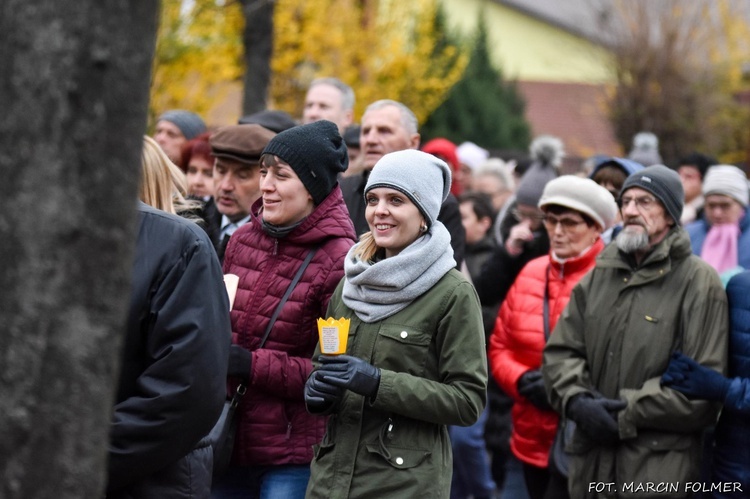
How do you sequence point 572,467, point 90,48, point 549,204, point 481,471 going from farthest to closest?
point 481,471, point 549,204, point 572,467, point 90,48

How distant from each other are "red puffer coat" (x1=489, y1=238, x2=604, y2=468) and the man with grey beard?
0.49m

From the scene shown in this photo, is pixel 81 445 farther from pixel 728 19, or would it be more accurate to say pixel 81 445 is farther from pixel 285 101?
pixel 728 19

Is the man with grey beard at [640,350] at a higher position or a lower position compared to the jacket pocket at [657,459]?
higher

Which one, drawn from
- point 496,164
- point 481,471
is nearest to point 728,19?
point 496,164

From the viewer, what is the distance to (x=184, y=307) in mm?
3328

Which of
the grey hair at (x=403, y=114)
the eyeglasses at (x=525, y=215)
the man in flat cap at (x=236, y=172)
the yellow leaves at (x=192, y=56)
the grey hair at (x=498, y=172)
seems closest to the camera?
the man in flat cap at (x=236, y=172)

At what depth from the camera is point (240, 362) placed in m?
4.43

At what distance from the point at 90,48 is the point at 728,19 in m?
27.0

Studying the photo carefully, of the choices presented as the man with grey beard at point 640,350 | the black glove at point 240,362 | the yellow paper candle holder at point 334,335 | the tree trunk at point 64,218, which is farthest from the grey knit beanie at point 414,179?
the tree trunk at point 64,218

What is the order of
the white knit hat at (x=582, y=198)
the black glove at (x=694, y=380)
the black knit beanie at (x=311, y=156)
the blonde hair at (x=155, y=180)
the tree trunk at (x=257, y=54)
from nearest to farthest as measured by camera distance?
the blonde hair at (x=155, y=180)
the black knit beanie at (x=311, y=156)
the black glove at (x=694, y=380)
the white knit hat at (x=582, y=198)
the tree trunk at (x=257, y=54)

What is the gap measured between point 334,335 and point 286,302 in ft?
2.01

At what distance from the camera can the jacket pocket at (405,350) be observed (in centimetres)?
416

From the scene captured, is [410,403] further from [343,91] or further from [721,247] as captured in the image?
[721,247]

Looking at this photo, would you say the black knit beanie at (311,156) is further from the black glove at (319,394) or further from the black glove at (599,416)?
the black glove at (599,416)
